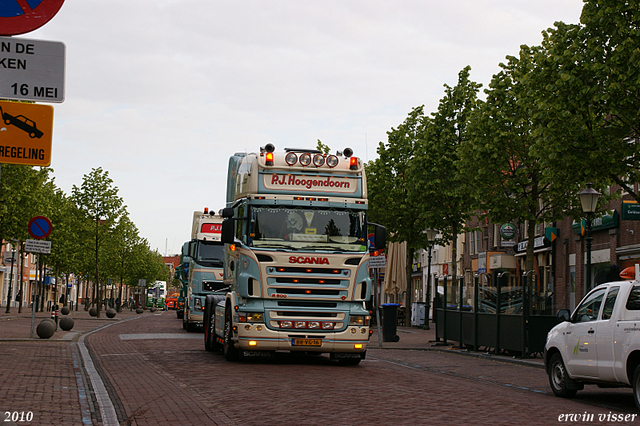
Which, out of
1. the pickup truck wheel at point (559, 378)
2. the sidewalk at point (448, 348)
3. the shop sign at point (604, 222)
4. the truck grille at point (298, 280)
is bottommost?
the sidewalk at point (448, 348)

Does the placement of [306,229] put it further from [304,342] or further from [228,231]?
[304,342]

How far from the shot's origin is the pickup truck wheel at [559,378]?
12.2 m

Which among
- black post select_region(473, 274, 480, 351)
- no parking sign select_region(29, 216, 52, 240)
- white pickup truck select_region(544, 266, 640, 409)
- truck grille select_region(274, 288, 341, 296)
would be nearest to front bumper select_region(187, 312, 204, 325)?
no parking sign select_region(29, 216, 52, 240)

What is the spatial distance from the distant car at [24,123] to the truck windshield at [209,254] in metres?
22.3

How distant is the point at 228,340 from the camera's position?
16578mm

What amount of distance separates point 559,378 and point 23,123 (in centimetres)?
895

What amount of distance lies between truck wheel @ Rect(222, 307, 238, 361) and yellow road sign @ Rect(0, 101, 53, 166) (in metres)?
10.0

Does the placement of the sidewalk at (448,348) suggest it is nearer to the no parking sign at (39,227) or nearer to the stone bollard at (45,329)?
the stone bollard at (45,329)

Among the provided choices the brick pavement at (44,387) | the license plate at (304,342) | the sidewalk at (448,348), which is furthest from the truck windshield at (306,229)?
the sidewalk at (448,348)

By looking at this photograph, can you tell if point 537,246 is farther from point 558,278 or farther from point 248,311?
point 248,311

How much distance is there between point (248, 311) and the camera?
15422 millimetres

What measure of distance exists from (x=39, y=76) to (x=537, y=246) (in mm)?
38652

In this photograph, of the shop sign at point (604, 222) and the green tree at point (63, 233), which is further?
the green tree at point (63, 233)

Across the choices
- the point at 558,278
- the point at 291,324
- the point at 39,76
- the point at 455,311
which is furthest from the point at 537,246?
the point at 39,76
